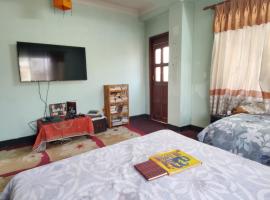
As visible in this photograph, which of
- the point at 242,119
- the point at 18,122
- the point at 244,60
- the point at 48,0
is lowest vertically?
the point at 18,122

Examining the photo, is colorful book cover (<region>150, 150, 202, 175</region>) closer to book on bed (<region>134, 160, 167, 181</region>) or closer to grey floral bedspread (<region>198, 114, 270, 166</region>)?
book on bed (<region>134, 160, 167, 181</region>)

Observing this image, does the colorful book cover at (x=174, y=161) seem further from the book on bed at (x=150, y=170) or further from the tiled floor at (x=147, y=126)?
the tiled floor at (x=147, y=126)

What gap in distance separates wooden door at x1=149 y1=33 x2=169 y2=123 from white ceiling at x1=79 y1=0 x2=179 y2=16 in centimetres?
62

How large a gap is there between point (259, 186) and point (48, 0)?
12.7 ft

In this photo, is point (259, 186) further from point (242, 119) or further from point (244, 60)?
point (244, 60)

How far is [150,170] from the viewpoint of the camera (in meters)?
1.01

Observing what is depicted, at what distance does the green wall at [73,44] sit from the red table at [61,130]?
21.6 inches

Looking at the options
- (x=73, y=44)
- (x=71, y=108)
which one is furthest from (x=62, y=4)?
(x=71, y=108)

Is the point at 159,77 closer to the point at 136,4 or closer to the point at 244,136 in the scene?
the point at 136,4

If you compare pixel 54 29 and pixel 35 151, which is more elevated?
pixel 54 29

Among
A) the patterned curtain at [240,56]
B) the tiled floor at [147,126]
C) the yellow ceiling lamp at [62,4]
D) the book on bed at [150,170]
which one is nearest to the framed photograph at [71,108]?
the tiled floor at [147,126]

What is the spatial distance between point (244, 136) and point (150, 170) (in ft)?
4.35

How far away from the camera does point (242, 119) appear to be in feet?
6.88

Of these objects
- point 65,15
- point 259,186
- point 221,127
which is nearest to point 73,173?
point 259,186
